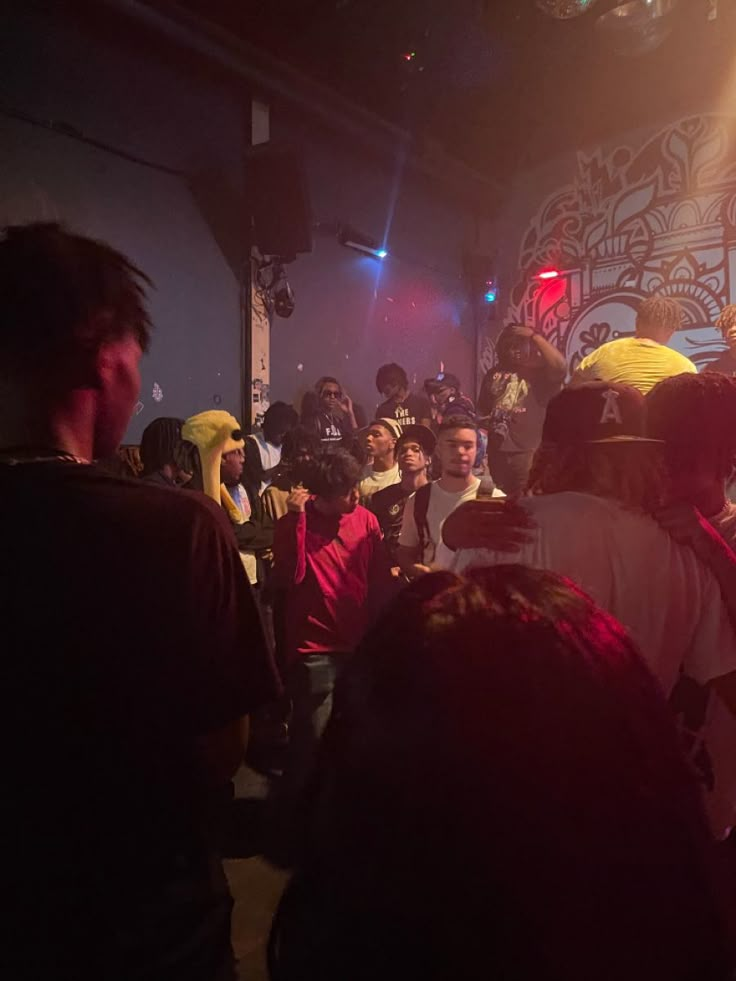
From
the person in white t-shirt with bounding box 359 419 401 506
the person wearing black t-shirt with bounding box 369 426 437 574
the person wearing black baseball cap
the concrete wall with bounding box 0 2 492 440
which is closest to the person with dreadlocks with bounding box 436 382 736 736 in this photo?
the person wearing black baseball cap

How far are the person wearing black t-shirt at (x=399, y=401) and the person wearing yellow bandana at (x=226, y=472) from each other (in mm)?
2761

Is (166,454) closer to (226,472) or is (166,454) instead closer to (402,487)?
(226,472)

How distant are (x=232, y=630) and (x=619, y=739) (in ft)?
2.03

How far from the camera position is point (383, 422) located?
500 centimetres

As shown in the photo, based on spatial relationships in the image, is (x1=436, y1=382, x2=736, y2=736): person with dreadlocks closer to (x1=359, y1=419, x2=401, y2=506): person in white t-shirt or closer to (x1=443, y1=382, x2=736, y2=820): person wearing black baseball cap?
(x1=443, y1=382, x2=736, y2=820): person wearing black baseball cap

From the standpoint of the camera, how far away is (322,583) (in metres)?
3.16

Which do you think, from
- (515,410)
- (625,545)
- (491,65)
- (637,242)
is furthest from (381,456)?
(637,242)

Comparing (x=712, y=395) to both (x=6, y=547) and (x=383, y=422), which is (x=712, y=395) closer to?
(x=6, y=547)

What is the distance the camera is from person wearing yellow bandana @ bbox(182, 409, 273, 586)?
4160mm

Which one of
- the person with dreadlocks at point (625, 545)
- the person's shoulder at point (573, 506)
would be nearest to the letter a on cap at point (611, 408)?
the person with dreadlocks at point (625, 545)

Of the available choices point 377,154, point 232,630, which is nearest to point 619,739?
point 232,630

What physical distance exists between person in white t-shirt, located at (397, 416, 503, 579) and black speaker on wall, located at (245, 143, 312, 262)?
3517 mm

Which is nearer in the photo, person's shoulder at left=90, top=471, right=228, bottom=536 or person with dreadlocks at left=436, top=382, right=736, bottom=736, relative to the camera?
person's shoulder at left=90, top=471, right=228, bottom=536

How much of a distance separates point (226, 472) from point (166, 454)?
0.65 m
